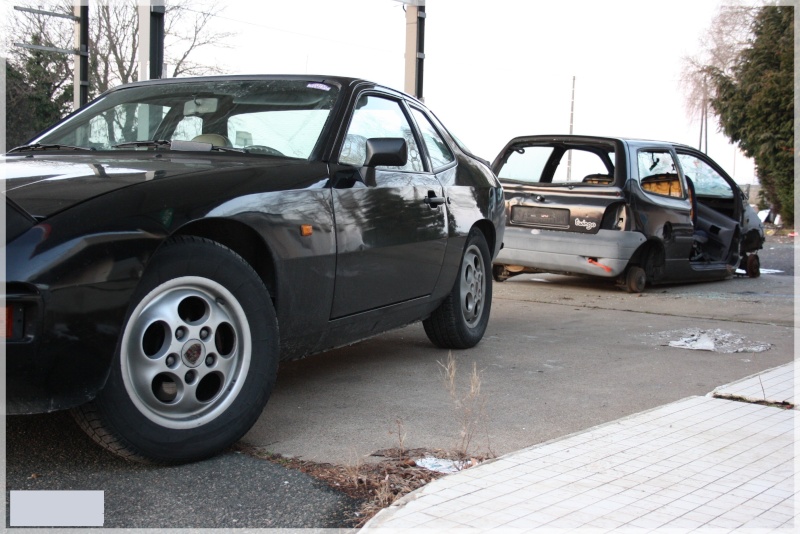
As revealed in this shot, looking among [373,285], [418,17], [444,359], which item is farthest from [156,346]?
[418,17]

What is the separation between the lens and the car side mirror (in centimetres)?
444

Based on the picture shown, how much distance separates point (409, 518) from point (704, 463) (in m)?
1.33

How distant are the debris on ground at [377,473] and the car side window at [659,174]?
6537 millimetres

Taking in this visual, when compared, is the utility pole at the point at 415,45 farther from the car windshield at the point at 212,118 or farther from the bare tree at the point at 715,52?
the bare tree at the point at 715,52

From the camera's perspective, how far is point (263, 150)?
433 centimetres

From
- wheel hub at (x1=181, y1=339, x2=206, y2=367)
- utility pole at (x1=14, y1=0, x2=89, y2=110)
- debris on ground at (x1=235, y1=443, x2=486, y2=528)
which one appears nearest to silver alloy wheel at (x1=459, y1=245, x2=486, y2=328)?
debris on ground at (x1=235, y1=443, x2=486, y2=528)

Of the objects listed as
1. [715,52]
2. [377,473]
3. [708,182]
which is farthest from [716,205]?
[715,52]

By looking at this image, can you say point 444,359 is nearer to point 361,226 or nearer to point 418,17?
point 361,226

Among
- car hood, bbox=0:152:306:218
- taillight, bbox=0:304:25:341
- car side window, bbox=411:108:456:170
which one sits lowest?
taillight, bbox=0:304:25:341

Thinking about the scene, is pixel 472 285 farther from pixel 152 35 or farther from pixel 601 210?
pixel 152 35

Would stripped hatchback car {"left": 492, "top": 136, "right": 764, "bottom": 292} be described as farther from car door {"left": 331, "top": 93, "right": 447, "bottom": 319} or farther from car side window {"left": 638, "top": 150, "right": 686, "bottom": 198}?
car door {"left": 331, "top": 93, "right": 447, "bottom": 319}

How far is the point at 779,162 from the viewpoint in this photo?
26422mm

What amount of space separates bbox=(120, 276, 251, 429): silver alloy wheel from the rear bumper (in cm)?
628

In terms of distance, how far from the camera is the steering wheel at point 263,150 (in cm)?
430
